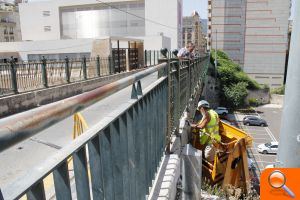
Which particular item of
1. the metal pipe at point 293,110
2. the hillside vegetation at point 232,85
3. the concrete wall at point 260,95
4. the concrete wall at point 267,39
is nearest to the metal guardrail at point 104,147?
the metal pipe at point 293,110

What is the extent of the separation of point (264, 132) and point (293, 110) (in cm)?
3051

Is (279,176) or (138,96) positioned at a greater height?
(138,96)

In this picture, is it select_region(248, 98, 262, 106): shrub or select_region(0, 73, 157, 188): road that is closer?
select_region(0, 73, 157, 188): road

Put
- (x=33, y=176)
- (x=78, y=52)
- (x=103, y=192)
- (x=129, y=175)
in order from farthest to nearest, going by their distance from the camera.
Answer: (x=78, y=52) < (x=129, y=175) < (x=103, y=192) < (x=33, y=176)

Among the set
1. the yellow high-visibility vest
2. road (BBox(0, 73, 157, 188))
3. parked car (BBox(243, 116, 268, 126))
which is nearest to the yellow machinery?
the yellow high-visibility vest

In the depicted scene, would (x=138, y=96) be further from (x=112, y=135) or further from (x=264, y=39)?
(x=264, y=39)

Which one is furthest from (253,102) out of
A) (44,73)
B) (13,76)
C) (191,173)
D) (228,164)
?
(191,173)

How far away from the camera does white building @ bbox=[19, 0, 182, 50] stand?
44.5m

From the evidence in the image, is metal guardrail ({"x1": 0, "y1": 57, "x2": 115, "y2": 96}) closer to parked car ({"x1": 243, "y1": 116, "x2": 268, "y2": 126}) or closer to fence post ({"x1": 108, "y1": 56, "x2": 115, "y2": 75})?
fence post ({"x1": 108, "y1": 56, "x2": 115, "y2": 75})

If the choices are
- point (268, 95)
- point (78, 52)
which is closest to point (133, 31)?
point (78, 52)

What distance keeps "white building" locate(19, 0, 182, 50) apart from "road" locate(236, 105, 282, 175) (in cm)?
1582

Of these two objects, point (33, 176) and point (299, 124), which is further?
point (299, 124)

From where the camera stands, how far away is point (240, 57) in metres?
49.7

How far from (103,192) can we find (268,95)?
44110 mm
